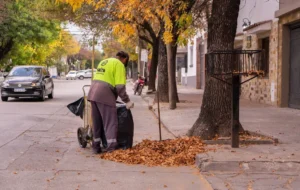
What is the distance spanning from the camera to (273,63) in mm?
16703

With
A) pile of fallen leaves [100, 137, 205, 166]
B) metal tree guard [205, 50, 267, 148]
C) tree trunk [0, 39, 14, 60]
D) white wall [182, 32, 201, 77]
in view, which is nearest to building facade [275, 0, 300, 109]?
metal tree guard [205, 50, 267, 148]

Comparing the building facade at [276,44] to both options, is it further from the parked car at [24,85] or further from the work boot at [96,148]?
the parked car at [24,85]

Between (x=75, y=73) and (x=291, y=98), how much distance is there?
2404 inches

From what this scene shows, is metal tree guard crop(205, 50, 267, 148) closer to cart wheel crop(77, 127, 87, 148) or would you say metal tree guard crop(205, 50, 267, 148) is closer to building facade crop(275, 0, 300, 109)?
cart wheel crop(77, 127, 87, 148)

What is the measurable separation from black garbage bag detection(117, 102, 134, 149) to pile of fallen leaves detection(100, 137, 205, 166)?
6.6 inches

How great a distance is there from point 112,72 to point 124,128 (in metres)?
1.01

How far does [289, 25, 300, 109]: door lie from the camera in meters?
15.0

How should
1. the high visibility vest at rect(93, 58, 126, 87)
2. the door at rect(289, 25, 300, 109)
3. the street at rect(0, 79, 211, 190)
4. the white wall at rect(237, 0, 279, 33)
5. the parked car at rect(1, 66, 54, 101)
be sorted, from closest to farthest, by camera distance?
the street at rect(0, 79, 211, 190), the high visibility vest at rect(93, 58, 126, 87), the door at rect(289, 25, 300, 109), the white wall at rect(237, 0, 279, 33), the parked car at rect(1, 66, 54, 101)

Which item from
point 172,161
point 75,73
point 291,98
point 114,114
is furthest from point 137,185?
point 75,73

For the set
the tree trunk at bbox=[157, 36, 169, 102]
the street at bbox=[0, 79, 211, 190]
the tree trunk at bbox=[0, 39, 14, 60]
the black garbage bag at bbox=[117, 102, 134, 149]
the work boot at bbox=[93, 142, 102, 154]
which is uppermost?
the tree trunk at bbox=[0, 39, 14, 60]

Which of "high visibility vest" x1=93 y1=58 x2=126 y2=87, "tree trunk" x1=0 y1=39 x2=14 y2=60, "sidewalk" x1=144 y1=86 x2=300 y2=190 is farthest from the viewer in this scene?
"tree trunk" x1=0 y1=39 x2=14 y2=60

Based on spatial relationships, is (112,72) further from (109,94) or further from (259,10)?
(259,10)

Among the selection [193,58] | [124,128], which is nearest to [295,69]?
[124,128]

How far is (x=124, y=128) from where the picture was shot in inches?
310
